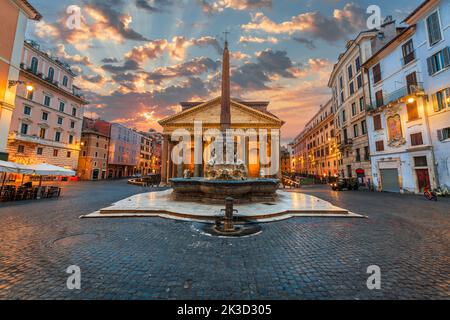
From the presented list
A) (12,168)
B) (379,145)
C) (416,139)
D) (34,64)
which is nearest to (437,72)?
(416,139)

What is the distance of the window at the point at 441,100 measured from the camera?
15.7 meters

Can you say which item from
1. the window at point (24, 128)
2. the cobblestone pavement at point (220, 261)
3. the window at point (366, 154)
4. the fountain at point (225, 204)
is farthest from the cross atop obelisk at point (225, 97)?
the window at point (24, 128)

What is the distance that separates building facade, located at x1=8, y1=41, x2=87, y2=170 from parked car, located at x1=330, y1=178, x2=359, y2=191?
4401cm

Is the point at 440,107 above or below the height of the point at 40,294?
above

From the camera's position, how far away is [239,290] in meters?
3.12

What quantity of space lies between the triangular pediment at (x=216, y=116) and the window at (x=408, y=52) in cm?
1937

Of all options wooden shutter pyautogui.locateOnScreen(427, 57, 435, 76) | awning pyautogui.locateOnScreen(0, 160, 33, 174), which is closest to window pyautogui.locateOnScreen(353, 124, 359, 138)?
wooden shutter pyautogui.locateOnScreen(427, 57, 435, 76)

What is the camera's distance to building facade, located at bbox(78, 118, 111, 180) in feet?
140

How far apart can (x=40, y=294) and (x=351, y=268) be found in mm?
5642

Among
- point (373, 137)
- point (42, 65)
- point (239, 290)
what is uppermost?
point (42, 65)

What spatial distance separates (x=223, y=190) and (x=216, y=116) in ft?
94.6

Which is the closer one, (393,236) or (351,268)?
(351,268)
